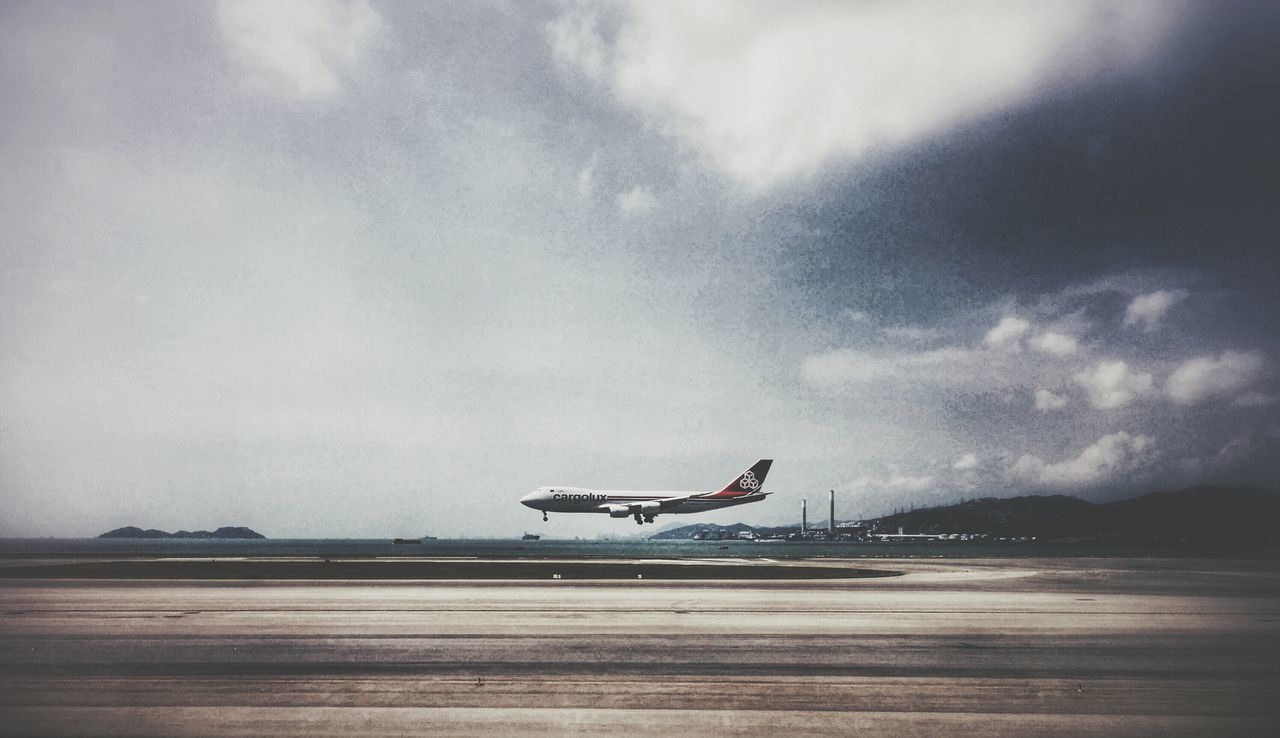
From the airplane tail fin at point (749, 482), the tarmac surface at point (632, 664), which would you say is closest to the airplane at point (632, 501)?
the airplane tail fin at point (749, 482)

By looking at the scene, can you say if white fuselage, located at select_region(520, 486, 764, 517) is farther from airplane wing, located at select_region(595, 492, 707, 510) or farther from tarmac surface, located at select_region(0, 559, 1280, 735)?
tarmac surface, located at select_region(0, 559, 1280, 735)

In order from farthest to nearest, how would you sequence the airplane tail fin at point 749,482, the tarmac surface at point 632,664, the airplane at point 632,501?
the airplane tail fin at point 749,482, the airplane at point 632,501, the tarmac surface at point 632,664

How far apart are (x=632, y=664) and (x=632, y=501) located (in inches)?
3334

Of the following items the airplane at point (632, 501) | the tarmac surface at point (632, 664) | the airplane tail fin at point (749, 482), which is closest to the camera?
the tarmac surface at point (632, 664)

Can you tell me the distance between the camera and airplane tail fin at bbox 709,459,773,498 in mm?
105931

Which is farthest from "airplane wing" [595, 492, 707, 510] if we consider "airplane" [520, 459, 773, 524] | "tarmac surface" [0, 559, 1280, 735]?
"tarmac surface" [0, 559, 1280, 735]

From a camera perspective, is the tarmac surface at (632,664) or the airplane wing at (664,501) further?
the airplane wing at (664,501)

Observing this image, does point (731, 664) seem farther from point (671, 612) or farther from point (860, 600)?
point (860, 600)

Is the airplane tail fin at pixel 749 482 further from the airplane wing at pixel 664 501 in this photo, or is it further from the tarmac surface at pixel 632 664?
the tarmac surface at pixel 632 664

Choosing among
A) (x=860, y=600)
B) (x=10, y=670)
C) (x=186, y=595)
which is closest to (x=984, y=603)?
(x=860, y=600)

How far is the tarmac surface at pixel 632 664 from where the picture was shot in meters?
10.4

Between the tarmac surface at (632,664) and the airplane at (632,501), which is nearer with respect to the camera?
the tarmac surface at (632,664)

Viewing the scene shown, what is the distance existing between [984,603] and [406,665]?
2165 cm

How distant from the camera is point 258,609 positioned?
23.8m
